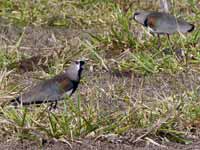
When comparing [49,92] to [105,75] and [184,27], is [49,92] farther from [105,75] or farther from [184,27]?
[184,27]

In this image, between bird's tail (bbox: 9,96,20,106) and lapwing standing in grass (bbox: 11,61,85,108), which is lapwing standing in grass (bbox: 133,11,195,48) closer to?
lapwing standing in grass (bbox: 11,61,85,108)

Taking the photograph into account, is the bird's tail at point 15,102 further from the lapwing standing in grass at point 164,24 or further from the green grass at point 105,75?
the lapwing standing in grass at point 164,24

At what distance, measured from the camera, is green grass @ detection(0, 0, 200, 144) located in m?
5.32

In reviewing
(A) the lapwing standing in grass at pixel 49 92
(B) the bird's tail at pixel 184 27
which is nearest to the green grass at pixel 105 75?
(A) the lapwing standing in grass at pixel 49 92

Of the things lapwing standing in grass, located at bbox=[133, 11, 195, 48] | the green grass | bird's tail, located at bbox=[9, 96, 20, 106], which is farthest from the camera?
lapwing standing in grass, located at bbox=[133, 11, 195, 48]

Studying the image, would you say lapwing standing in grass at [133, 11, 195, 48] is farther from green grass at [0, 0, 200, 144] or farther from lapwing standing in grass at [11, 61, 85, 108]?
lapwing standing in grass at [11, 61, 85, 108]

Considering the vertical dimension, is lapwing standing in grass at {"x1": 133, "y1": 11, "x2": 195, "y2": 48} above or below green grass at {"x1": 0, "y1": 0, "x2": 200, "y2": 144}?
above

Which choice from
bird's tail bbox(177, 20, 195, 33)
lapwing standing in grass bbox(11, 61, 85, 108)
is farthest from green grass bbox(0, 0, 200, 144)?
bird's tail bbox(177, 20, 195, 33)

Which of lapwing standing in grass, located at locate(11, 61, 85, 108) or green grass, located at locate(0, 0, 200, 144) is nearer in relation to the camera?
green grass, located at locate(0, 0, 200, 144)

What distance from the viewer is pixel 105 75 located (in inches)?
280

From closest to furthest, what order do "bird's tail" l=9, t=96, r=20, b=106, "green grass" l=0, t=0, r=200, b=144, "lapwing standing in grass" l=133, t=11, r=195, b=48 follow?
1. "green grass" l=0, t=0, r=200, b=144
2. "bird's tail" l=9, t=96, r=20, b=106
3. "lapwing standing in grass" l=133, t=11, r=195, b=48

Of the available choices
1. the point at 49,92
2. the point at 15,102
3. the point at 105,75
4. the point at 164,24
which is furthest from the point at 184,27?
the point at 15,102

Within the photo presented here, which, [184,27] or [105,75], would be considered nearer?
[105,75]

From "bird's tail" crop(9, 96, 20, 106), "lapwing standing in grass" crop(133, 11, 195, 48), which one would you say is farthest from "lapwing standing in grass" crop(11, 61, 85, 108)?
"lapwing standing in grass" crop(133, 11, 195, 48)
